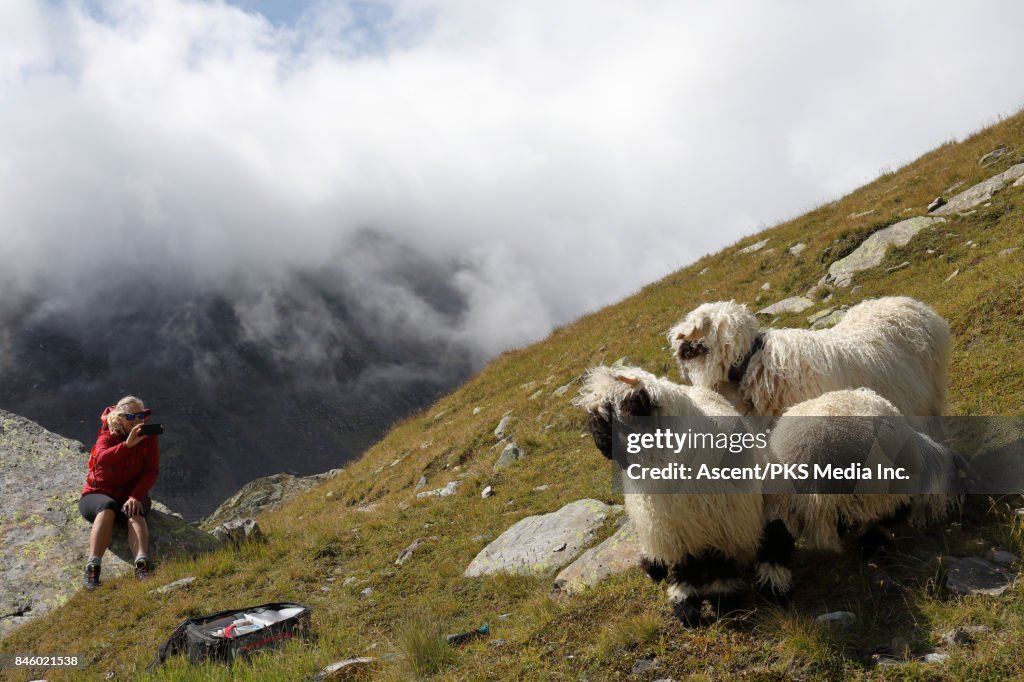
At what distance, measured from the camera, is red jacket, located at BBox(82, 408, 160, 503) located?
10.7m

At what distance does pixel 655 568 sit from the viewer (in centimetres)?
511

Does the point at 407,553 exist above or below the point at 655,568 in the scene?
Result: above

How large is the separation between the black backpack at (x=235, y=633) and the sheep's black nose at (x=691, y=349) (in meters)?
5.25

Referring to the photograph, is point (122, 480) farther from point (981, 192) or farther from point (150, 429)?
point (981, 192)

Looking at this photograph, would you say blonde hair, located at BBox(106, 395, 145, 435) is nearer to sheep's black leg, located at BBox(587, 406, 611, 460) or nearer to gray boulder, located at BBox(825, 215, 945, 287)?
sheep's black leg, located at BBox(587, 406, 611, 460)

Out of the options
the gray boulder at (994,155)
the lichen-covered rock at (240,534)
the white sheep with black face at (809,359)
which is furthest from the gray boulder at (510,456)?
the gray boulder at (994,155)

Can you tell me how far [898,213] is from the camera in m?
16.0

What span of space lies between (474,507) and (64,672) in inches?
232

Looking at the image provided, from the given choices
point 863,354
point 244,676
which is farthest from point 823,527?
point 244,676

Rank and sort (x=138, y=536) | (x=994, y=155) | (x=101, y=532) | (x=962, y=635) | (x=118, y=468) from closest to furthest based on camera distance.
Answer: (x=962, y=635) < (x=101, y=532) < (x=138, y=536) < (x=118, y=468) < (x=994, y=155)

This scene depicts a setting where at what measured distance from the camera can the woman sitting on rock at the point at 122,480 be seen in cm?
1035

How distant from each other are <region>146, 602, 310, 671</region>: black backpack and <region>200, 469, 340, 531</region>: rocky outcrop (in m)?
14.4

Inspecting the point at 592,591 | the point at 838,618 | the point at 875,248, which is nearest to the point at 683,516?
the point at 838,618

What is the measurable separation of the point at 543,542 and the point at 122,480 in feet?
24.8
